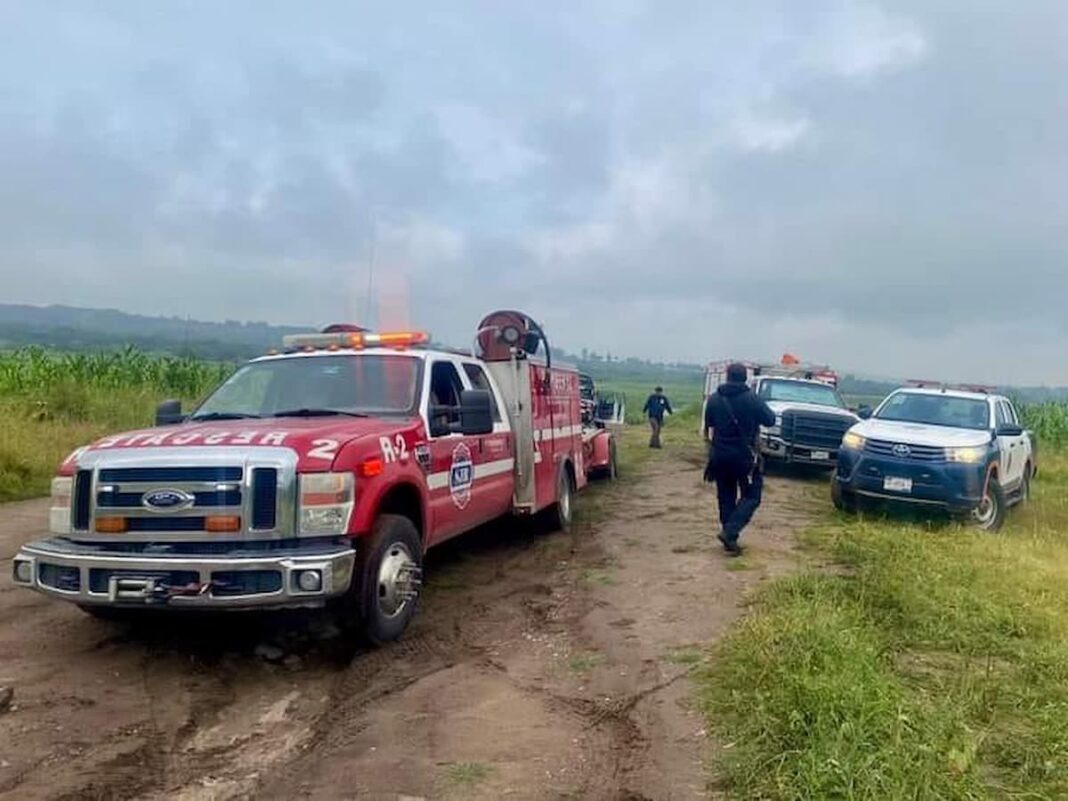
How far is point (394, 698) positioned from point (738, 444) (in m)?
4.81

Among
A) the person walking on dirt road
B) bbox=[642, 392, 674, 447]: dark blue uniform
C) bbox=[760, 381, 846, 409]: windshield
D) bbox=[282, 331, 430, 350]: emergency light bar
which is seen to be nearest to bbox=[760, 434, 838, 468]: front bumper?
bbox=[760, 381, 846, 409]: windshield

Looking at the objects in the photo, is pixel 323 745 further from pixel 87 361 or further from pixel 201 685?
pixel 87 361

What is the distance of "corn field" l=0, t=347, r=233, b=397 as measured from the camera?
71.8ft

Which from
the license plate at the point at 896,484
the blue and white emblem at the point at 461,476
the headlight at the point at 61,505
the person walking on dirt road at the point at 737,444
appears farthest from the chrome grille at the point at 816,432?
the headlight at the point at 61,505

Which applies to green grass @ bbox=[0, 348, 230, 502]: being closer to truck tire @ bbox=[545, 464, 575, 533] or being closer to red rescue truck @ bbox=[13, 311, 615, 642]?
truck tire @ bbox=[545, 464, 575, 533]

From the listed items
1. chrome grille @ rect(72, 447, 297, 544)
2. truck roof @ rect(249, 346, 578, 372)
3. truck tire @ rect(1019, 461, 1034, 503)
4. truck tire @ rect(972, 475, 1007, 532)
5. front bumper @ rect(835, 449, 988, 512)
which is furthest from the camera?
truck tire @ rect(1019, 461, 1034, 503)

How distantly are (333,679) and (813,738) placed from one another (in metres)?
2.81

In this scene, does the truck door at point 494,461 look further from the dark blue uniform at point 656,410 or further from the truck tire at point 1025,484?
the dark blue uniform at point 656,410

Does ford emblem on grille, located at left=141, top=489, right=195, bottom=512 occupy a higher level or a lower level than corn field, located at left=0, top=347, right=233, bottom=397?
lower

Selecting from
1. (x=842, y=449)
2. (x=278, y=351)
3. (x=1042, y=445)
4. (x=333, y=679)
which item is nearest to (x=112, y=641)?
(x=333, y=679)

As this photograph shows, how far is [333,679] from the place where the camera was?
573cm

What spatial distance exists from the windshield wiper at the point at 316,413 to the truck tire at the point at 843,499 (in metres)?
7.44

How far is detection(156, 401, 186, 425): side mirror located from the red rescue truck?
1 centimetres

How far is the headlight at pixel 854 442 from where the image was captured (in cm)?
1209
